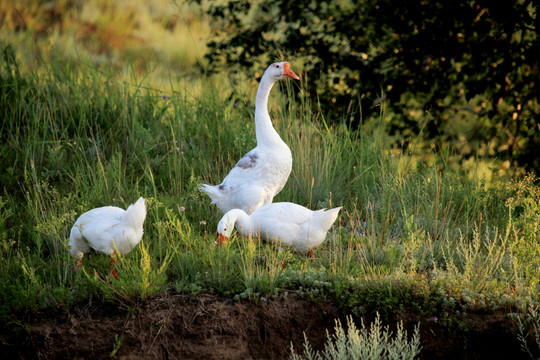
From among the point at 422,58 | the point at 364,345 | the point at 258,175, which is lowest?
the point at 364,345

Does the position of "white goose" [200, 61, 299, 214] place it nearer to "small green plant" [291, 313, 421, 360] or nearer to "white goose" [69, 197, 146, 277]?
"white goose" [69, 197, 146, 277]

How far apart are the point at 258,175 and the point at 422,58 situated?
2923 millimetres

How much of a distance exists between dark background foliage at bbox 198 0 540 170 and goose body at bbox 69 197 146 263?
3.07 m

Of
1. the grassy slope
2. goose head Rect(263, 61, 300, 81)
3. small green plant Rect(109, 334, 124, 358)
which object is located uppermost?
goose head Rect(263, 61, 300, 81)

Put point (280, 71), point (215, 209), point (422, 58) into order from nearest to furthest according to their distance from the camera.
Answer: point (280, 71) → point (215, 209) → point (422, 58)

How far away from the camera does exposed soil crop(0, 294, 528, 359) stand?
3.57 meters

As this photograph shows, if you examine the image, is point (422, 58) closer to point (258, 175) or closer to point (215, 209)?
point (258, 175)

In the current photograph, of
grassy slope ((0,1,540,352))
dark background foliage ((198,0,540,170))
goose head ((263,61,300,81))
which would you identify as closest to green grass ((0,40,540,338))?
grassy slope ((0,1,540,352))

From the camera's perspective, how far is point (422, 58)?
663 cm

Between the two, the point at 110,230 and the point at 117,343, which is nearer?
the point at 117,343

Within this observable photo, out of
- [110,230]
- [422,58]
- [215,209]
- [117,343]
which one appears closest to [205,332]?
[117,343]

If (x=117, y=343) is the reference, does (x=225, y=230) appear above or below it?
above

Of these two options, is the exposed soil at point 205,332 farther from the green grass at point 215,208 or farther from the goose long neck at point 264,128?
the goose long neck at point 264,128

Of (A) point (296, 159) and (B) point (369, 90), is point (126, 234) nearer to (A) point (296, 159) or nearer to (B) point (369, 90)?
(A) point (296, 159)
